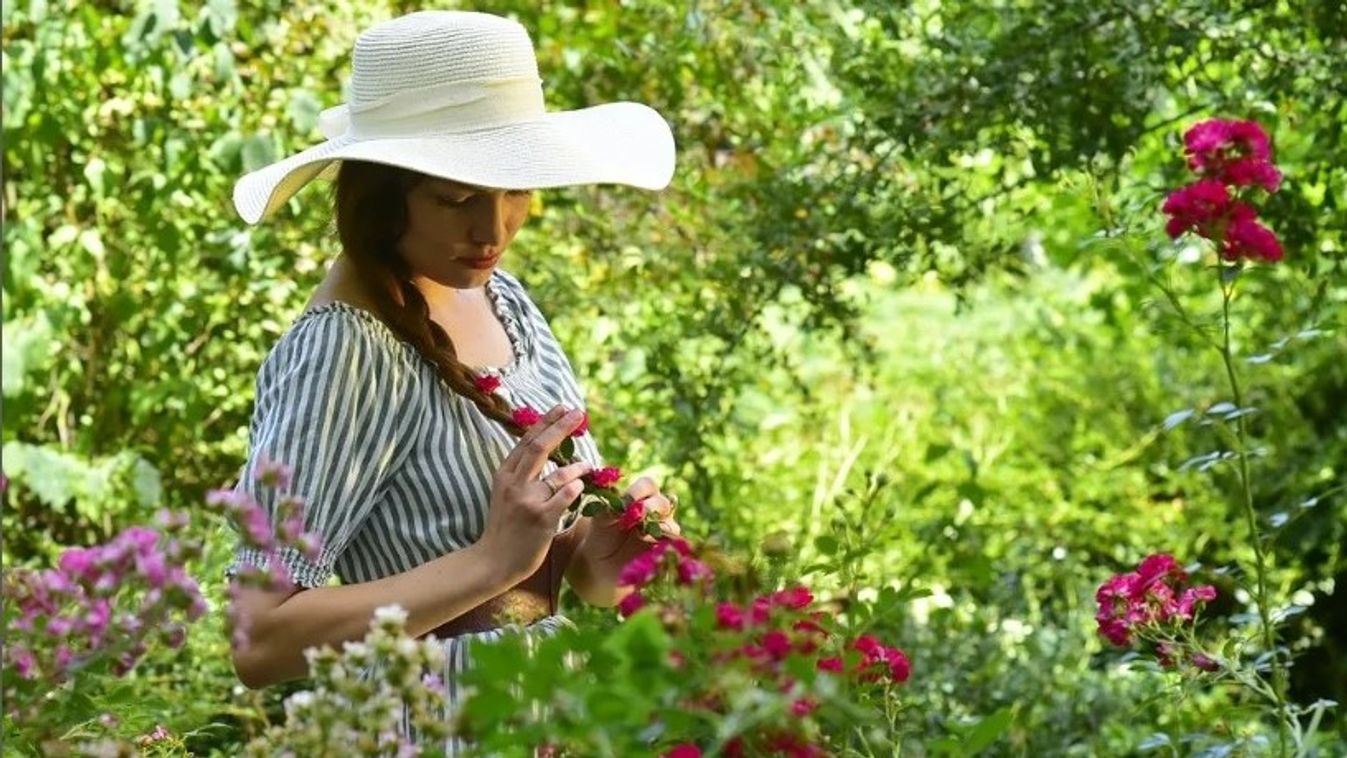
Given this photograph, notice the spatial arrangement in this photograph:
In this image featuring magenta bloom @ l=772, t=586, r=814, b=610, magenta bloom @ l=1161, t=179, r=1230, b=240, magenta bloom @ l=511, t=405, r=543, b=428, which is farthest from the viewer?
magenta bloom @ l=1161, t=179, r=1230, b=240

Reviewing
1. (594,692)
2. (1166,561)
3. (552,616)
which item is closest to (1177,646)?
(1166,561)

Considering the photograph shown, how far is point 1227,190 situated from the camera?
2.16 meters

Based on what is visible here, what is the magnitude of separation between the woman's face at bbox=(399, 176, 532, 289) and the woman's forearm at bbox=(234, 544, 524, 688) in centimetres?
25

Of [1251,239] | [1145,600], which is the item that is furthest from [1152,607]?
[1251,239]

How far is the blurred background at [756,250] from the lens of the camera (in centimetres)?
333

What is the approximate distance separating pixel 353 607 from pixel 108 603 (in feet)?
1.54

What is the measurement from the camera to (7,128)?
13.1ft

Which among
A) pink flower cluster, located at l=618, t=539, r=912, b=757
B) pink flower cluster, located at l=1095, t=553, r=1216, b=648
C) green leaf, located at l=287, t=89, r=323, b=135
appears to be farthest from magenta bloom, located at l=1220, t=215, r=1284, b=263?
green leaf, located at l=287, t=89, r=323, b=135

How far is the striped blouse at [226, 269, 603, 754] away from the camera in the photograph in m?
1.76

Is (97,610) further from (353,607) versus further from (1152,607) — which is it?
(1152,607)

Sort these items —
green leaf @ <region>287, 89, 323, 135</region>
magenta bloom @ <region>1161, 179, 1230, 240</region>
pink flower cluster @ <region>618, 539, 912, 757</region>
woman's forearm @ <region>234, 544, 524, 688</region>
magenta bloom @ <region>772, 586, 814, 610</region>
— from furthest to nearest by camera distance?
green leaf @ <region>287, 89, 323, 135</region> → magenta bloom @ <region>1161, 179, 1230, 240</region> → woman's forearm @ <region>234, 544, 524, 688</region> → magenta bloom @ <region>772, 586, 814, 610</region> → pink flower cluster @ <region>618, 539, 912, 757</region>

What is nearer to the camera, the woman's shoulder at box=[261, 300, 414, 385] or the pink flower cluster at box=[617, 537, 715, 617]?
the pink flower cluster at box=[617, 537, 715, 617]

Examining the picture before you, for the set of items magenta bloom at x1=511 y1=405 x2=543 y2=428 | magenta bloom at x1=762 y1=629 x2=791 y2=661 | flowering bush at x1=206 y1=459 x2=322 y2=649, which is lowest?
magenta bloom at x1=511 y1=405 x2=543 y2=428

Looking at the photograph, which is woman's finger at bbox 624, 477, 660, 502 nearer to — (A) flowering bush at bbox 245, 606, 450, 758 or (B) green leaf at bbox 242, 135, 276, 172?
(A) flowering bush at bbox 245, 606, 450, 758
